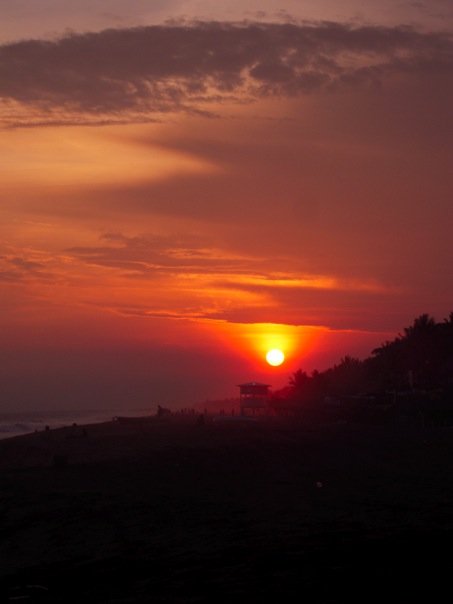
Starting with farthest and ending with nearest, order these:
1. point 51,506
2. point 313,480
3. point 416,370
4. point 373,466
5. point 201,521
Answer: point 416,370 < point 373,466 < point 313,480 < point 51,506 < point 201,521

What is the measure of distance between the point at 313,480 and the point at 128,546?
1109cm

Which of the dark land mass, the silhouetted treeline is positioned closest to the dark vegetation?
the silhouetted treeline

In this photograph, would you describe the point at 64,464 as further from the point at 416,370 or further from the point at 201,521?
the point at 416,370

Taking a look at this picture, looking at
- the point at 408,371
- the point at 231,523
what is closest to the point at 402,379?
the point at 408,371

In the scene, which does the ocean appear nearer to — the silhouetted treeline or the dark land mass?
the silhouetted treeline

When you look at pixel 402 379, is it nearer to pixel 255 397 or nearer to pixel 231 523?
pixel 255 397

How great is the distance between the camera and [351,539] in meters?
21.0

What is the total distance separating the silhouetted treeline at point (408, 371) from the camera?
71238mm

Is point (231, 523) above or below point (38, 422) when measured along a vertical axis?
below

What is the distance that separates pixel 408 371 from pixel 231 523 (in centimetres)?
5182


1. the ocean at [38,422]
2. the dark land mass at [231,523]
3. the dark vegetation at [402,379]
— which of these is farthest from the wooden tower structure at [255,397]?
the dark land mass at [231,523]

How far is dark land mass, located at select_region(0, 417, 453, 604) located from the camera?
694 inches

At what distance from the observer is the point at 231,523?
78.9 feet

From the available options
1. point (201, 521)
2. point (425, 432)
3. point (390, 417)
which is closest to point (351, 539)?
point (201, 521)
